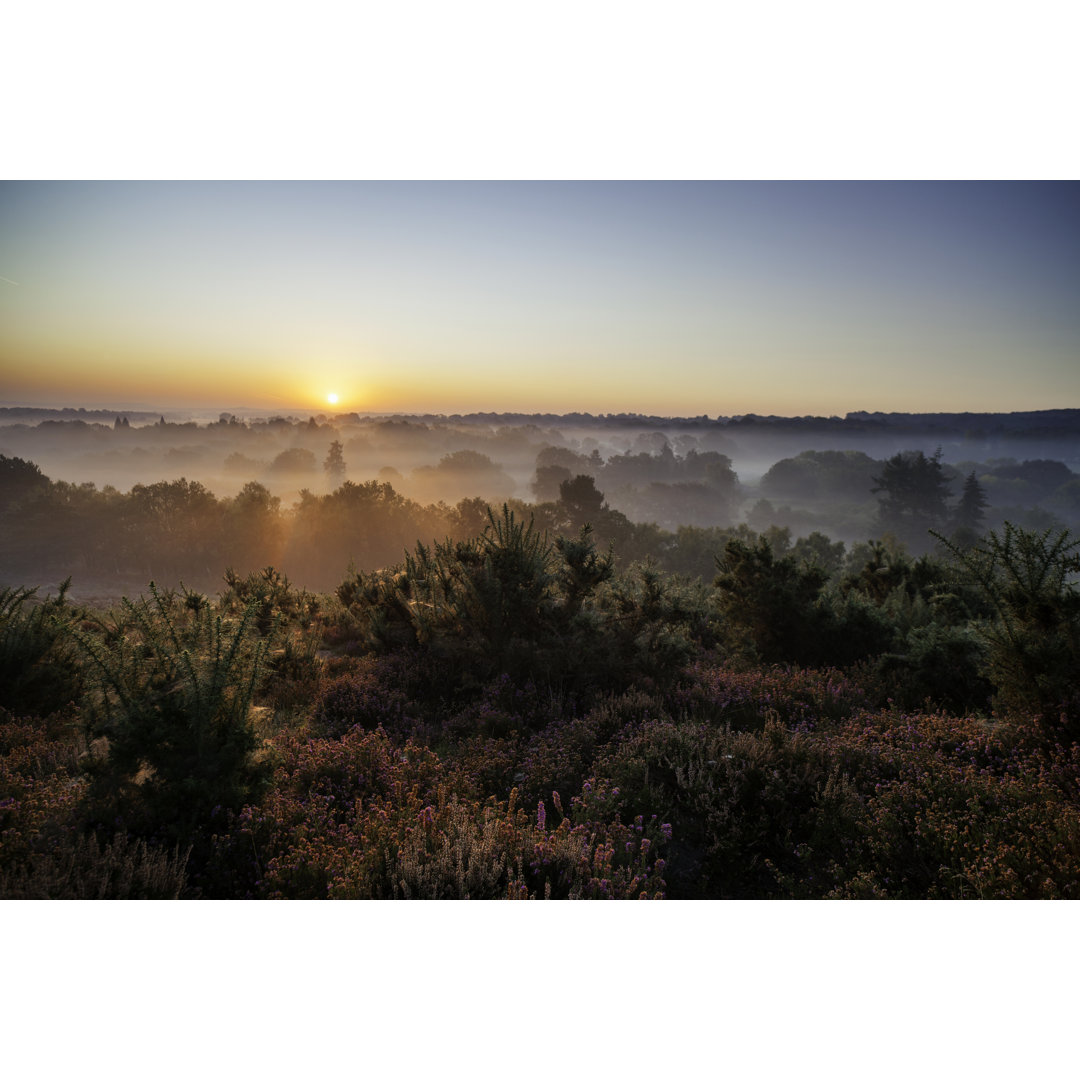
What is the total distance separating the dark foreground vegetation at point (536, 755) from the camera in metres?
3.19

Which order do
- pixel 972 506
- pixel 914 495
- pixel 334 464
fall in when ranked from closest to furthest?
pixel 972 506 → pixel 914 495 → pixel 334 464

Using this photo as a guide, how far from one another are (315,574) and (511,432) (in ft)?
214

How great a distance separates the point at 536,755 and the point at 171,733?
2.64 m

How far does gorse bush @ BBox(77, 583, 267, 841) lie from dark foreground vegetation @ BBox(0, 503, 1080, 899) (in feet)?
0.06

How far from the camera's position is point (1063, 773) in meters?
3.85

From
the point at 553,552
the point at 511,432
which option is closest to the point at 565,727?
the point at 553,552

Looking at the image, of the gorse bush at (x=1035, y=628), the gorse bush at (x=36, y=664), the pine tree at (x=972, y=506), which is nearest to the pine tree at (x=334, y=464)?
the pine tree at (x=972, y=506)

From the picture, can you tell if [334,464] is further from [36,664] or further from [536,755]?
[536,755]

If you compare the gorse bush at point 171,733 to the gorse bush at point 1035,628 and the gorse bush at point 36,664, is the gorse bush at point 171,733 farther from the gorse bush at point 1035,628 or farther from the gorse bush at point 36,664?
the gorse bush at point 1035,628

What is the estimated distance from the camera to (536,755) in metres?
4.68

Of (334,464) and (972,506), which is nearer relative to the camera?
(972,506)

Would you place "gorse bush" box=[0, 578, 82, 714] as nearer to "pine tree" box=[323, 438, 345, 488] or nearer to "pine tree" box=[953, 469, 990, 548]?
"pine tree" box=[953, 469, 990, 548]

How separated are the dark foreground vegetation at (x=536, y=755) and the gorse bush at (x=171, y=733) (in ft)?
0.06

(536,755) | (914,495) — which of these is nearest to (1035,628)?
(536,755)
